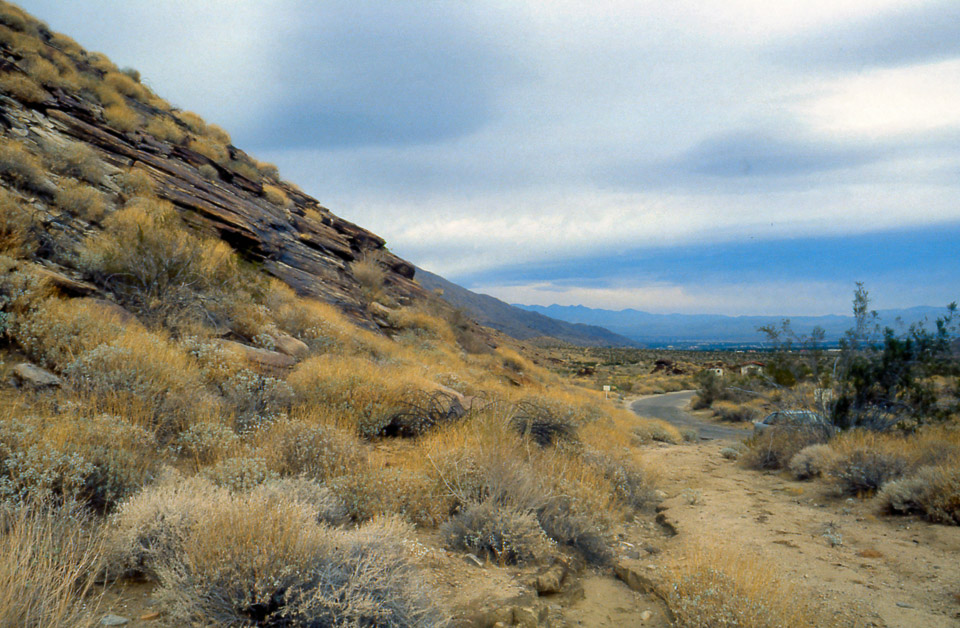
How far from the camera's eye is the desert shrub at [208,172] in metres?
18.8

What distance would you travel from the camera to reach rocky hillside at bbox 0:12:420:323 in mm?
10430

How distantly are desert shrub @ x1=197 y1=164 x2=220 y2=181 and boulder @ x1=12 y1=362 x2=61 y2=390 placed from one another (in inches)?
608

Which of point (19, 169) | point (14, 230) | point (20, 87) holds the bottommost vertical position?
point (14, 230)

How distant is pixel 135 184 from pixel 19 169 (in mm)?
3894

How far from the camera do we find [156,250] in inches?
402

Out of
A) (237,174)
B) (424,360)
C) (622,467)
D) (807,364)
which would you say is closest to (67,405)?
(622,467)

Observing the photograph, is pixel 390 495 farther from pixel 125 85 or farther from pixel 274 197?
pixel 125 85

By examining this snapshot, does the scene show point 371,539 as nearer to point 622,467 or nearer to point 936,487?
point 622,467

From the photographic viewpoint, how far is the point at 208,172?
19016mm

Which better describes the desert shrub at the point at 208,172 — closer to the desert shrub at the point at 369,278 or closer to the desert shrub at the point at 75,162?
the desert shrub at the point at 75,162

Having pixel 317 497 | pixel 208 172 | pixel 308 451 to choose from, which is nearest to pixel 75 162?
pixel 208 172

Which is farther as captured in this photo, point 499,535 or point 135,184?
point 135,184

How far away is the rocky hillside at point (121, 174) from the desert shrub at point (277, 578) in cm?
720

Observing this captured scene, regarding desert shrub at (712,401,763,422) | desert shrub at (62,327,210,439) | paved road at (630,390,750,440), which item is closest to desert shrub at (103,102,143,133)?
desert shrub at (62,327,210,439)
